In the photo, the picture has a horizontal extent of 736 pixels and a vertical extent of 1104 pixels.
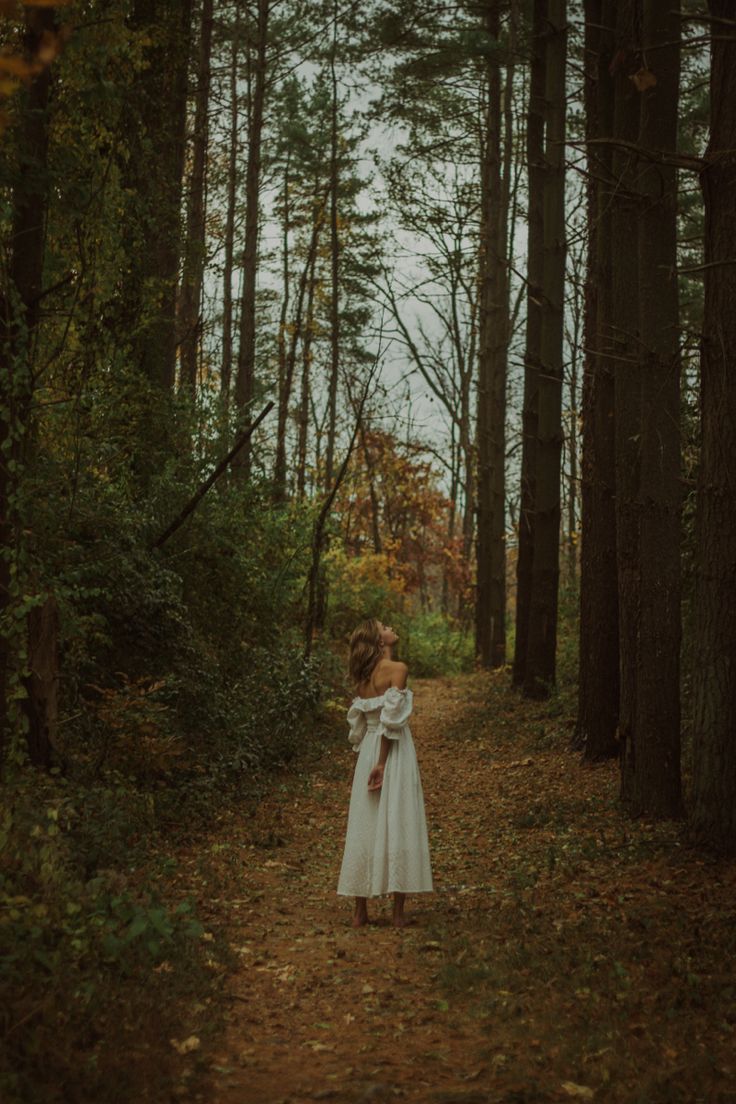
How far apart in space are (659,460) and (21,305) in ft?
17.2

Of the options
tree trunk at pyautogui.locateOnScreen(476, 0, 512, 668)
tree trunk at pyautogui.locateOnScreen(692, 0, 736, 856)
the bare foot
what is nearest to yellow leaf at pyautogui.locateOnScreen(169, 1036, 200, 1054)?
the bare foot

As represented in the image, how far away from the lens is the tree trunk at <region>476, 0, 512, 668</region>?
23219mm

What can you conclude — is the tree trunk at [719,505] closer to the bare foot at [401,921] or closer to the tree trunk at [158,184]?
the bare foot at [401,921]

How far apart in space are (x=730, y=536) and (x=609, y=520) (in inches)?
174

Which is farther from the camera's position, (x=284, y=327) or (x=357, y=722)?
(x=284, y=327)

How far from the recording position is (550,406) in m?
17.7

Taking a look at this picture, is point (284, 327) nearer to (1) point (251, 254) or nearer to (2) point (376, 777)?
(1) point (251, 254)

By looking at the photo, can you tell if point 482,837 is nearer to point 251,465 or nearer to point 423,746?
point 423,746

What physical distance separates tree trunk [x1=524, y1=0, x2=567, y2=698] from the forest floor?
671 centimetres

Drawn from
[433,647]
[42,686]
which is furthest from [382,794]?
[433,647]

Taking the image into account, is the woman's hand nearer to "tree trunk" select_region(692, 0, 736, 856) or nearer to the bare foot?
the bare foot

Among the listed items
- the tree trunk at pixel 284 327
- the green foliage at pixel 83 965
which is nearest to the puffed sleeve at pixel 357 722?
the green foliage at pixel 83 965

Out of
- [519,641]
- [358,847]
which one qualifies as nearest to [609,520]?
[358,847]

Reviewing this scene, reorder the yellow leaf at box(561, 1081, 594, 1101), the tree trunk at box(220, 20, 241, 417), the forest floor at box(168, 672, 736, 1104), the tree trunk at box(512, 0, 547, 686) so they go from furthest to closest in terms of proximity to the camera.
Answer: the tree trunk at box(220, 20, 241, 417) → the tree trunk at box(512, 0, 547, 686) → the forest floor at box(168, 672, 736, 1104) → the yellow leaf at box(561, 1081, 594, 1101)
